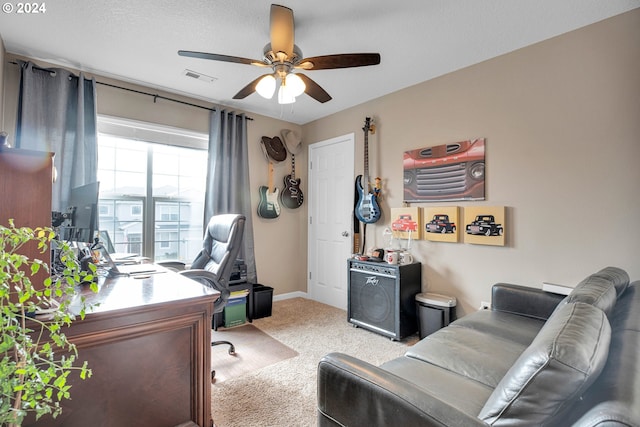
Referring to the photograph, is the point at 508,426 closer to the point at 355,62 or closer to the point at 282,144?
the point at 355,62

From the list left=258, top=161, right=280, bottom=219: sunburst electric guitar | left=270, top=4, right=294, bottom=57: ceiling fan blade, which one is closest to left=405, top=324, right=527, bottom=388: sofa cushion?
left=270, top=4, right=294, bottom=57: ceiling fan blade

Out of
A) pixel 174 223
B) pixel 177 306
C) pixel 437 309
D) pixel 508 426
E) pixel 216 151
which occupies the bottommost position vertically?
pixel 437 309

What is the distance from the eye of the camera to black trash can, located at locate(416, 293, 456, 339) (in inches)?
108

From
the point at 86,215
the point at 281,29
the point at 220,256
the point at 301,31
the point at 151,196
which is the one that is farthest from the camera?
the point at 151,196

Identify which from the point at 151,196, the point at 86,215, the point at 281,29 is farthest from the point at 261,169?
the point at 86,215

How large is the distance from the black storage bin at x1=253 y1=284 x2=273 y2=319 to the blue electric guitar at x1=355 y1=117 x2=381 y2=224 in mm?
1397

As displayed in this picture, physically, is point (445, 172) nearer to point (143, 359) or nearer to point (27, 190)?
point (143, 359)

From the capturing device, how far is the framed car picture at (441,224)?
287 cm

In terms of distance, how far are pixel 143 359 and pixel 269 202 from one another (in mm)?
2968

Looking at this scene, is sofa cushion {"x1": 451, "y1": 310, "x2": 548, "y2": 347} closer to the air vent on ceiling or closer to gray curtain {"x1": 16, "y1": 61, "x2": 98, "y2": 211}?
the air vent on ceiling

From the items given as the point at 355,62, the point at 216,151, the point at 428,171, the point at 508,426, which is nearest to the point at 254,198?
the point at 216,151

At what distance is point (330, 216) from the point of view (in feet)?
13.6

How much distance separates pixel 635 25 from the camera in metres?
2.04

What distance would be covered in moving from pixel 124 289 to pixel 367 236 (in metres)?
2.64
